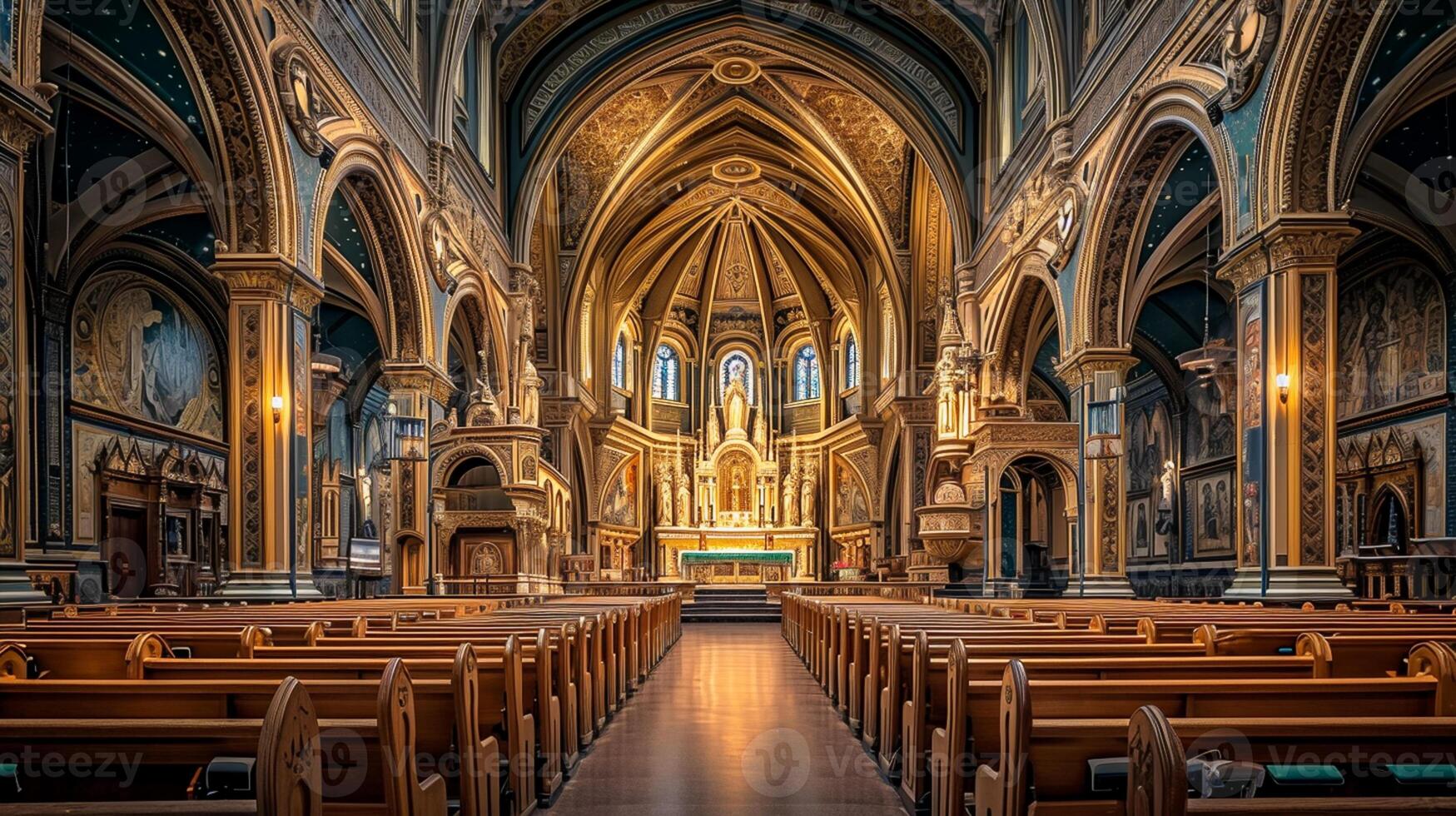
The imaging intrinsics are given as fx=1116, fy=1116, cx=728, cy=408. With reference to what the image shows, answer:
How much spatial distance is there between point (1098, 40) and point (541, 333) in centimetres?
1738

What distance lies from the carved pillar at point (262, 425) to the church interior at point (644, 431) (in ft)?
0.14

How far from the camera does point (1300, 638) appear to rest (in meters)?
4.37

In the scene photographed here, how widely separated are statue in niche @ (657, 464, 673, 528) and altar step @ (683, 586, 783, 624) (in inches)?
367

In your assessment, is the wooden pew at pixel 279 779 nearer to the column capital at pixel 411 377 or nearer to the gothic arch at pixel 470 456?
the column capital at pixel 411 377

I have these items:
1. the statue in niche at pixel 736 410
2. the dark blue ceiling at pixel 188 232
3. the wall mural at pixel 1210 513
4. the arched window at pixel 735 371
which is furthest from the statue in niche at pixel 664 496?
the dark blue ceiling at pixel 188 232

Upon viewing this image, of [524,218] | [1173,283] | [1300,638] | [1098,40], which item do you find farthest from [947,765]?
[524,218]

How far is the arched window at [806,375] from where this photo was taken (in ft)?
125

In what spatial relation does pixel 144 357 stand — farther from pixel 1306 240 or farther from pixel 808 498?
pixel 808 498

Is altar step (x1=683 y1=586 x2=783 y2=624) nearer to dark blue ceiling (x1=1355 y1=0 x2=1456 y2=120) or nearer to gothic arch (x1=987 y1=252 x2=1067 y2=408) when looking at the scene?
gothic arch (x1=987 y1=252 x2=1067 y2=408)

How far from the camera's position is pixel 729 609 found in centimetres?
→ 2423

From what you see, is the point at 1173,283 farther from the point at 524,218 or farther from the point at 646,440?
the point at 646,440

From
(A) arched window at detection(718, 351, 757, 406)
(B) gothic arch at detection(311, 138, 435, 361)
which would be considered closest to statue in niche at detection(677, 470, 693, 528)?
(A) arched window at detection(718, 351, 757, 406)

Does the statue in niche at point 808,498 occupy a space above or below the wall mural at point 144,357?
below

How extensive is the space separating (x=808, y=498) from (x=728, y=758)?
1180 inches
